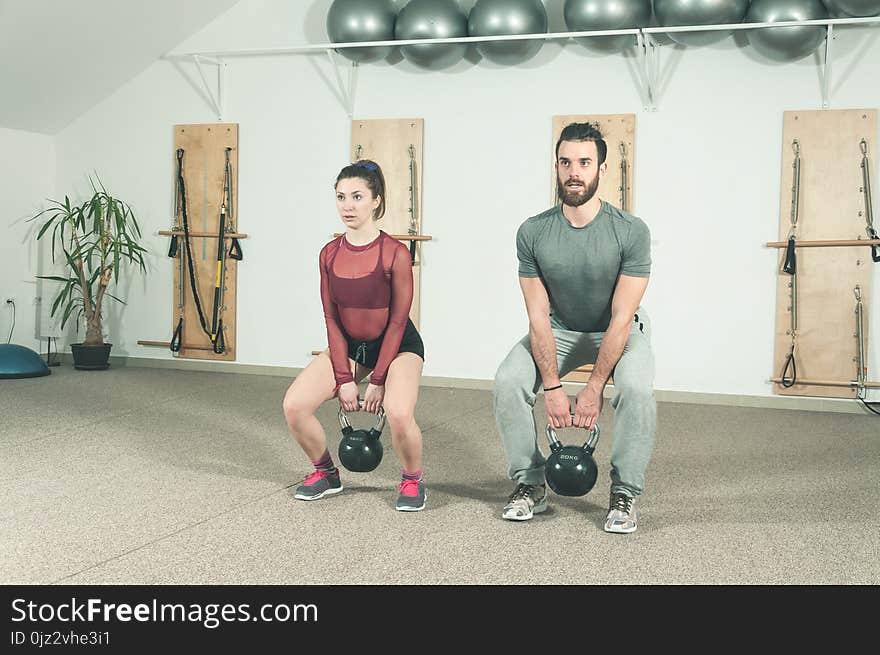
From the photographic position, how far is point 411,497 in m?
3.12

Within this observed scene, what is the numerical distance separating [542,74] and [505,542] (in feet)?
12.7

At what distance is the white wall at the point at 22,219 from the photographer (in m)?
6.91

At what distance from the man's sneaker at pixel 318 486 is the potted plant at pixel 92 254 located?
12.4 ft

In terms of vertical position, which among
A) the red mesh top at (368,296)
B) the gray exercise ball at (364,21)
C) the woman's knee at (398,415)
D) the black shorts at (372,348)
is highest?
the gray exercise ball at (364,21)

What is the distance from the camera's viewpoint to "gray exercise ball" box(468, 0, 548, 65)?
5.54m

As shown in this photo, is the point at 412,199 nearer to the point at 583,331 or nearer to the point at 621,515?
the point at 583,331

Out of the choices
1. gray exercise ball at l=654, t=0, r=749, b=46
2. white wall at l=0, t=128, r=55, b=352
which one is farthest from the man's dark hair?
white wall at l=0, t=128, r=55, b=352

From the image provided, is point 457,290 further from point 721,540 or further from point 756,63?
point 721,540

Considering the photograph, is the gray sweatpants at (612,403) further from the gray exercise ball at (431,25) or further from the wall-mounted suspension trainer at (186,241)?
the wall-mounted suspension trainer at (186,241)

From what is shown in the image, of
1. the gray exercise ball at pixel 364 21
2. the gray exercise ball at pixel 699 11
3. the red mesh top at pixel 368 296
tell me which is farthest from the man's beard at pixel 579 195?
the gray exercise ball at pixel 364 21

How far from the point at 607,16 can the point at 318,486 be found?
331 centimetres

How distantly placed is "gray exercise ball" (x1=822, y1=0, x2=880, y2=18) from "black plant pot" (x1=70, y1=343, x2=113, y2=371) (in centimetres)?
492

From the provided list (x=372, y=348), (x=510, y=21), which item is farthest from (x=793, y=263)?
(x=372, y=348)

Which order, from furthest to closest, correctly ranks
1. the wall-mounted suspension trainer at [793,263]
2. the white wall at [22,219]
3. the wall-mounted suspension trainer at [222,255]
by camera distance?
the white wall at [22,219]
the wall-mounted suspension trainer at [222,255]
the wall-mounted suspension trainer at [793,263]
